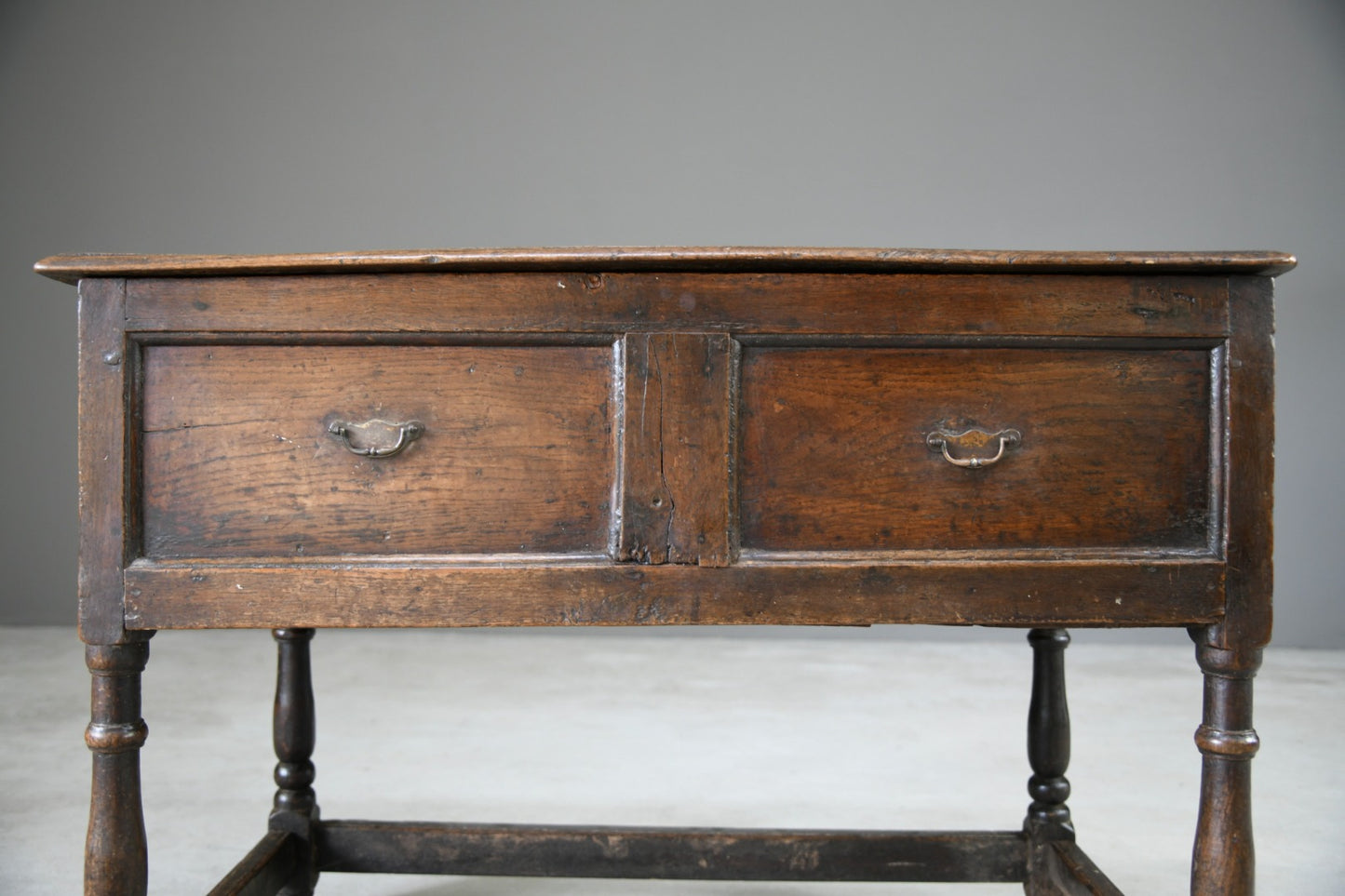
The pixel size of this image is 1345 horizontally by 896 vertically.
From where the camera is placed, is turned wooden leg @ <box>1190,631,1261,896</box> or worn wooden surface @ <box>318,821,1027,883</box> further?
worn wooden surface @ <box>318,821,1027,883</box>

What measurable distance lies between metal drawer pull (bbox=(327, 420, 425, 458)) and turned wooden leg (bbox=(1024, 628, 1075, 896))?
1276mm

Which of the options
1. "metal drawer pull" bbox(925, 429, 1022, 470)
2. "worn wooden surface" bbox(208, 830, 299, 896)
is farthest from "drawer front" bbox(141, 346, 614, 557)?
"worn wooden surface" bbox(208, 830, 299, 896)

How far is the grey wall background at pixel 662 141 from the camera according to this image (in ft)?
16.9

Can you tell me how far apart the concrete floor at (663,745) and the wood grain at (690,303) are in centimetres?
135

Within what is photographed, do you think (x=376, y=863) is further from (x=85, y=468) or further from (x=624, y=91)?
(x=624, y=91)

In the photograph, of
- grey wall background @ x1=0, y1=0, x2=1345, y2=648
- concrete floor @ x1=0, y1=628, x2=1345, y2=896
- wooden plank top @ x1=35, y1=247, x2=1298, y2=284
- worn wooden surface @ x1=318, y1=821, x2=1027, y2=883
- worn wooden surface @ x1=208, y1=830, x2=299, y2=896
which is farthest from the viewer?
grey wall background @ x1=0, y1=0, x2=1345, y2=648

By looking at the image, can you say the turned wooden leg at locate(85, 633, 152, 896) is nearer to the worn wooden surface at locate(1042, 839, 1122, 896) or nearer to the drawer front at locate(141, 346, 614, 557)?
the drawer front at locate(141, 346, 614, 557)

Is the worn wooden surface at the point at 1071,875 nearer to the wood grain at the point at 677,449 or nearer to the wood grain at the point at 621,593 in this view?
the wood grain at the point at 621,593

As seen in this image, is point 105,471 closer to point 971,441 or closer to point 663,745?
point 971,441

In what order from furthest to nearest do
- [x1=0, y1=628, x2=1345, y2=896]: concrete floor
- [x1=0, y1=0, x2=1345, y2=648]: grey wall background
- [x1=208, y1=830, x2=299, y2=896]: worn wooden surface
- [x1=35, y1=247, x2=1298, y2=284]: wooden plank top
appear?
[x1=0, y1=0, x2=1345, y2=648]: grey wall background
[x1=0, y1=628, x2=1345, y2=896]: concrete floor
[x1=208, y1=830, x2=299, y2=896]: worn wooden surface
[x1=35, y1=247, x2=1298, y2=284]: wooden plank top

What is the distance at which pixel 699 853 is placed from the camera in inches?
83.8

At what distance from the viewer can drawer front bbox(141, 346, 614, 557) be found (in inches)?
58.2

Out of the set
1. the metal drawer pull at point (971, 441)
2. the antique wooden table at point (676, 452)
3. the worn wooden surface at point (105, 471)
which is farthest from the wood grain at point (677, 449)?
the worn wooden surface at point (105, 471)

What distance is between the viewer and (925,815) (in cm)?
278
